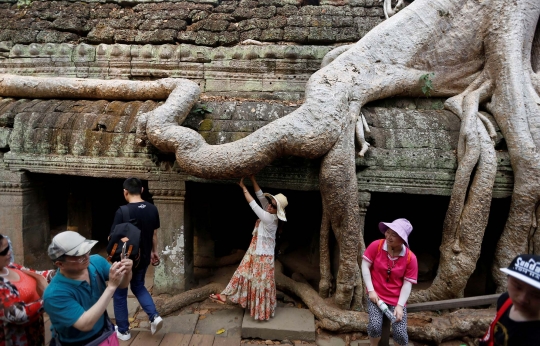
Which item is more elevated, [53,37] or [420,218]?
[53,37]

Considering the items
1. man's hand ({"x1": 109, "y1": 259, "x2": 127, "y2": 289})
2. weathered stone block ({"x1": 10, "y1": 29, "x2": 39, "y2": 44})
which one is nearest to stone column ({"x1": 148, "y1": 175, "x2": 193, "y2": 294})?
man's hand ({"x1": 109, "y1": 259, "x2": 127, "y2": 289})

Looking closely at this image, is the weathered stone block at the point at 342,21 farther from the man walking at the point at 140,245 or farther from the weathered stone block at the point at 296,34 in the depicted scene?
the man walking at the point at 140,245

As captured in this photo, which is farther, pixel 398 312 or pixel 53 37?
pixel 53 37

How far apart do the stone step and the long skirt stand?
2.8 inches

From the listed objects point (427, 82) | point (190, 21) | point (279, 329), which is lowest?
point (279, 329)

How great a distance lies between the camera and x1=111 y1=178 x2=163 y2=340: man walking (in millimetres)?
3062

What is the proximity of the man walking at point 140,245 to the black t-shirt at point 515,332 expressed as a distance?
271cm

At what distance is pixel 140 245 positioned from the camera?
3.11 meters

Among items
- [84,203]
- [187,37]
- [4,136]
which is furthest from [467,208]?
[4,136]

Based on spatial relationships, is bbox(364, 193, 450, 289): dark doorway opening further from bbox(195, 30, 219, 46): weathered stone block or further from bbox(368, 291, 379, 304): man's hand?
bbox(195, 30, 219, 46): weathered stone block

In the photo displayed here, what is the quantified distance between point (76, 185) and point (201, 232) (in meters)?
2.06

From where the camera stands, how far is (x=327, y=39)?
5.23 meters

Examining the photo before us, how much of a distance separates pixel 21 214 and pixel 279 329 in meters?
3.48

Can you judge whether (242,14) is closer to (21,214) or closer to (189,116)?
(189,116)
